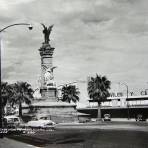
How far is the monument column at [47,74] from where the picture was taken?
98.7 metres

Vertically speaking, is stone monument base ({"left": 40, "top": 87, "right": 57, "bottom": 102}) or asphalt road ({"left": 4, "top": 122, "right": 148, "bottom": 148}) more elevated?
stone monument base ({"left": 40, "top": 87, "right": 57, "bottom": 102})

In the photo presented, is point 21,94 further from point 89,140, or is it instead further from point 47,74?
point 89,140

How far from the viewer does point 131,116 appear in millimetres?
124188

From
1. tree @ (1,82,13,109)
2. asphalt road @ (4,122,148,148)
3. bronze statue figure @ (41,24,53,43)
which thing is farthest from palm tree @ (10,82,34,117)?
asphalt road @ (4,122,148,148)

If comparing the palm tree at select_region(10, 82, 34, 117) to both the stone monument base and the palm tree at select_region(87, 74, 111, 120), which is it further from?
the palm tree at select_region(87, 74, 111, 120)

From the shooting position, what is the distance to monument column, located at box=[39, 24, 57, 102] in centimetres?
9869

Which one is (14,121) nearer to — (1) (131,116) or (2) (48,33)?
(2) (48,33)

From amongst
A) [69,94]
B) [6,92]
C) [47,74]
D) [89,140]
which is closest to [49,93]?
[47,74]

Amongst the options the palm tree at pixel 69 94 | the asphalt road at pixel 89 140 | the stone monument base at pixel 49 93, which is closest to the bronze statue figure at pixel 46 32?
the stone monument base at pixel 49 93

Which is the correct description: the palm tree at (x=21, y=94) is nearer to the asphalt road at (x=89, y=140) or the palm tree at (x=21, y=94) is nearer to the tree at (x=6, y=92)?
the tree at (x=6, y=92)

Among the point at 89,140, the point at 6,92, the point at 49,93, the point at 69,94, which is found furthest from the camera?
the point at 69,94

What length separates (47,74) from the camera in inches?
3873

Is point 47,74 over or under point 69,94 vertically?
over

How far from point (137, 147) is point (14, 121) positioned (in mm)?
53030
